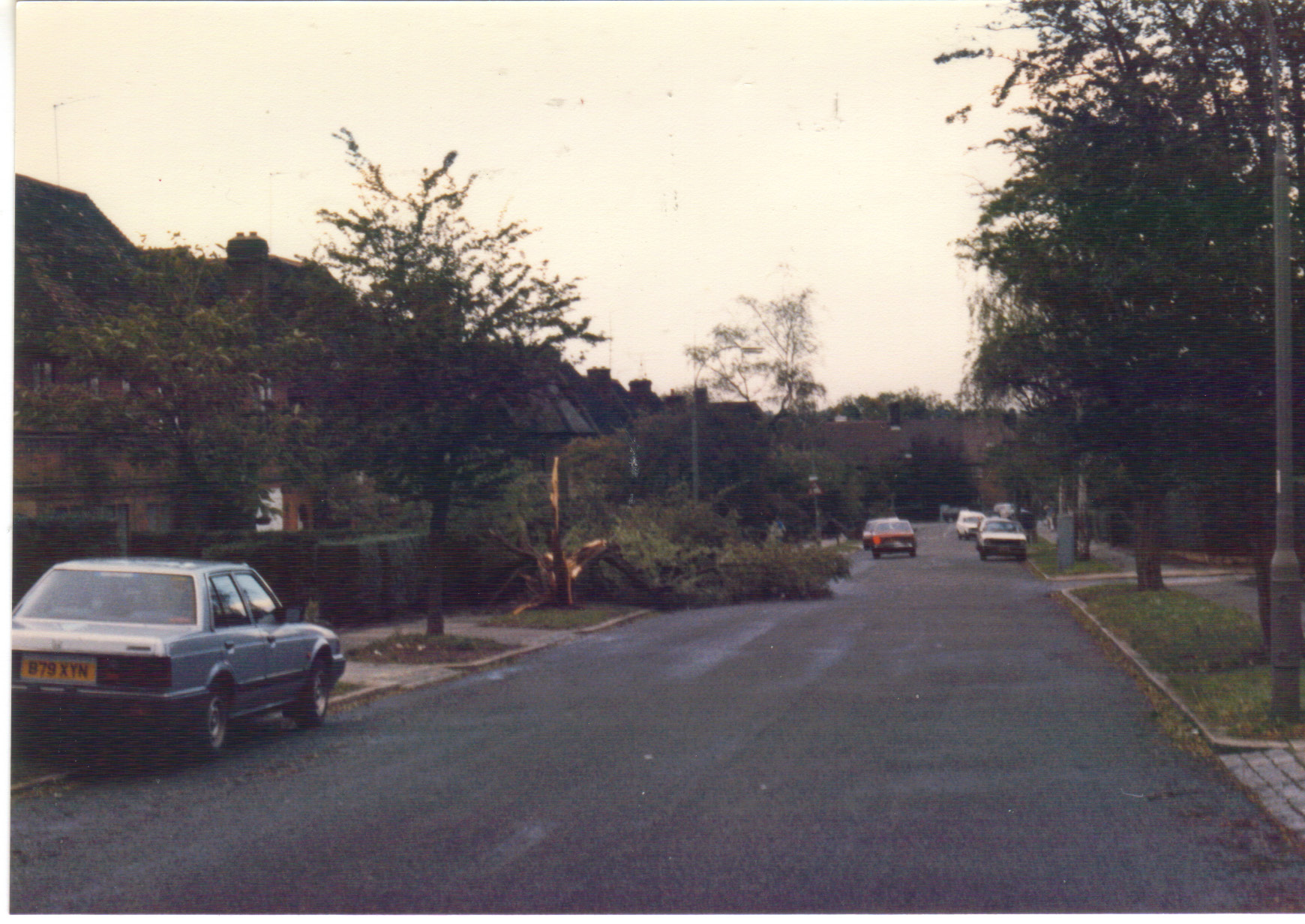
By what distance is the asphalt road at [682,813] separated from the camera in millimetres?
5930

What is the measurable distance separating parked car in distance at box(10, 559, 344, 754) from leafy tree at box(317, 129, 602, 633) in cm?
667

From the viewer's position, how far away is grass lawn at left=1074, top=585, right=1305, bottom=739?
10.8m

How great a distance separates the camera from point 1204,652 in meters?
15.5

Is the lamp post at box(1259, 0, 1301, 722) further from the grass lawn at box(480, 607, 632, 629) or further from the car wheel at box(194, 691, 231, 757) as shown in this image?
the grass lawn at box(480, 607, 632, 629)

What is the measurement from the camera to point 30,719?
884 cm

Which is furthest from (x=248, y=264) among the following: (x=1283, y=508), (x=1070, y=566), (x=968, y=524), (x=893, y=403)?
(x=893, y=403)

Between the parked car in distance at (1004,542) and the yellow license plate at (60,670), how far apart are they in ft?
136

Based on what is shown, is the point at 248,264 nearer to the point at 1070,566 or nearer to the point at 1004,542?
the point at 1070,566

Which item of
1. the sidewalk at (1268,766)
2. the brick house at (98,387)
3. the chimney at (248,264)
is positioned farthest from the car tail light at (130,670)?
the chimney at (248,264)

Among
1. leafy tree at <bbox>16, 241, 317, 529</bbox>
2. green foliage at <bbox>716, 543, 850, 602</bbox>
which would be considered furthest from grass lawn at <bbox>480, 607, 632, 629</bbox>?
leafy tree at <bbox>16, 241, 317, 529</bbox>

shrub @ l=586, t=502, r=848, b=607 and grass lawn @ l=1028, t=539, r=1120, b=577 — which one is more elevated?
shrub @ l=586, t=502, r=848, b=607

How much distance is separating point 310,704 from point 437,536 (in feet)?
24.5

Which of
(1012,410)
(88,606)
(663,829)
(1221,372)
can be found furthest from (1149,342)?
(88,606)

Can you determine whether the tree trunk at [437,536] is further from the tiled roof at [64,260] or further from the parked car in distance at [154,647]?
the parked car in distance at [154,647]
